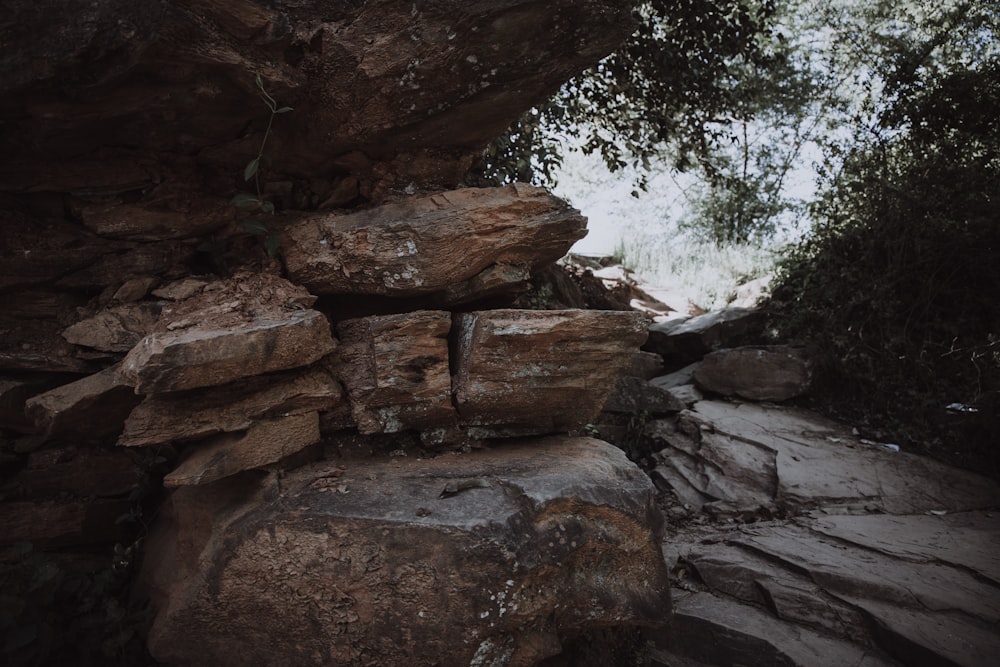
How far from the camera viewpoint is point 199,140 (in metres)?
2.97

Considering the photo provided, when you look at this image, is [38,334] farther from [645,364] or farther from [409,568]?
[645,364]

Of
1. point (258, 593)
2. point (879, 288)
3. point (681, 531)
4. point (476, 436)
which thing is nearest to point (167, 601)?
point (258, 593)

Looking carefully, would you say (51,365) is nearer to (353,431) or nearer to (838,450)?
(353,431)

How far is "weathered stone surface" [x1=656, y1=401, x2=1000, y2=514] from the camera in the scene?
460 cm

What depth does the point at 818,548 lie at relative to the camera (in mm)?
3797

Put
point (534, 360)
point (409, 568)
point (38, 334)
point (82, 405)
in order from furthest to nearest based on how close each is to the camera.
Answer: point (534, 360) < point (38, 334) < point (82, 405) < point (409, 568)

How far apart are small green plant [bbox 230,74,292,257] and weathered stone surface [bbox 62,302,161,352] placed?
0.68 m

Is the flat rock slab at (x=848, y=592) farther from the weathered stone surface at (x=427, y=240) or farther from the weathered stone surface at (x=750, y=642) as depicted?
the weathered stone surface at (x=427, y=240)

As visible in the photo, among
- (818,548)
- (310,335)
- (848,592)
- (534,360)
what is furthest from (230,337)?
(818,548)

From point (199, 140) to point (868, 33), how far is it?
9.68 meters

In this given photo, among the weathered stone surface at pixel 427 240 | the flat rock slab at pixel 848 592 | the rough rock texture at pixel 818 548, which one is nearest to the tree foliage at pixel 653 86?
the weathered stone surface at pixel 427 240

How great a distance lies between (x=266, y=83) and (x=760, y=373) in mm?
5397

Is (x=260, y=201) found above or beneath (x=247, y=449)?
above

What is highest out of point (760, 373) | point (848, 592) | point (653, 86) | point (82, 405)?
point (653, 86)
